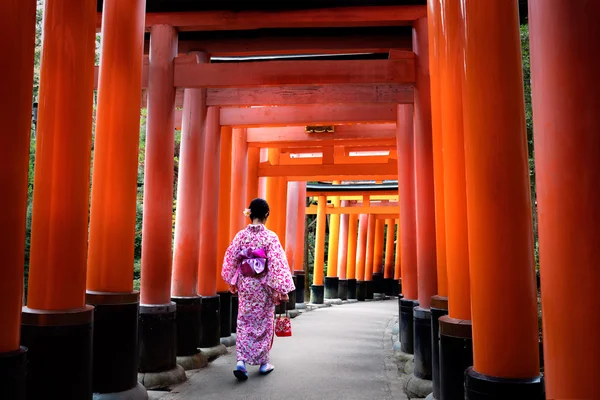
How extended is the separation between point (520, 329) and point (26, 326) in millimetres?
2953

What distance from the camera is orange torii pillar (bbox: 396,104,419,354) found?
24.3 feet

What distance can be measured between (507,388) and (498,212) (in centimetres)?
88

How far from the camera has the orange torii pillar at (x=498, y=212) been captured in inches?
113

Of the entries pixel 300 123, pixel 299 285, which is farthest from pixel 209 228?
pixel 299 285

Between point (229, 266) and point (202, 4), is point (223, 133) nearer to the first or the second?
point (202, 4)

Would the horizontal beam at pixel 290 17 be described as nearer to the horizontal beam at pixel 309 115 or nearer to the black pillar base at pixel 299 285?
the horizontal beam at pixel 309 115

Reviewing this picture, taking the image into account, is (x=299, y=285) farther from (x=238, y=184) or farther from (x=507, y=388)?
(x=507, y=388)

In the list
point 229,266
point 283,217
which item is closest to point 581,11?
point 229,266

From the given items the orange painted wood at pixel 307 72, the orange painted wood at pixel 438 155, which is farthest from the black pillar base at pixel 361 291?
the orange painted wood at pixel 438 155

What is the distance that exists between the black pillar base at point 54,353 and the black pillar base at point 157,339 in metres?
1.86

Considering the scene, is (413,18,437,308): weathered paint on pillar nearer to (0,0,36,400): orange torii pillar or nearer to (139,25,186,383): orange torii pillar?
(139,25,186,383): orange torii pillar

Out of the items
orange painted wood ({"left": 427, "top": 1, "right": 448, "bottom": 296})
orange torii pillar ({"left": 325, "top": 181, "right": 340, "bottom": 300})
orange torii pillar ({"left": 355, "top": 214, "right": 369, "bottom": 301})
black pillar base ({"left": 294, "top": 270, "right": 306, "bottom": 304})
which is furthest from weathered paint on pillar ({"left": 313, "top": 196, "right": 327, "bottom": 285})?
orange painted wood ({"left": 427, "top": 1, "right": 448, "bottom": 296})

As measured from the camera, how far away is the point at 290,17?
651 cm

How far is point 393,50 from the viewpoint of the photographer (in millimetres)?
7090
